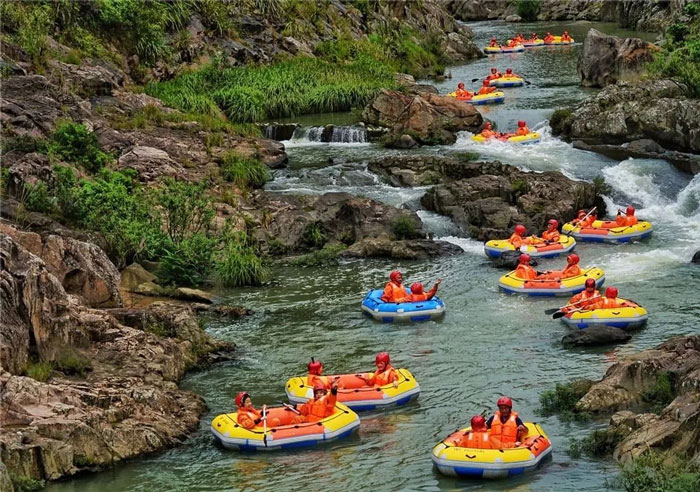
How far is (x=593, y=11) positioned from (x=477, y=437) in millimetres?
62578

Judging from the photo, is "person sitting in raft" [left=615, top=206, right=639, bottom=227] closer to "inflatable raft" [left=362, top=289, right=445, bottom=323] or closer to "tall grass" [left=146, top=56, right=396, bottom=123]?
"inflatable raft" [left=362, top=289, right=445, bottom=323]

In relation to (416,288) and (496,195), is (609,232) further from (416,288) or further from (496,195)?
(416,288)

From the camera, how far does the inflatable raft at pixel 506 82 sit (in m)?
50.3

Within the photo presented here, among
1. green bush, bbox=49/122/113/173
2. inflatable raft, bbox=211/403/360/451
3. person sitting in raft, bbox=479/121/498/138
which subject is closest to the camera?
inflatable raft, bbox=211/403/360/451

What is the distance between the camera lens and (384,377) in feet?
69.0

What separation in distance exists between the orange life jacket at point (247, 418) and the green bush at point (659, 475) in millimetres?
6211

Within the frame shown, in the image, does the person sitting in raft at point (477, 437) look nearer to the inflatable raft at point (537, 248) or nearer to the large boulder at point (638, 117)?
the inflatable raft at point (537, 248)

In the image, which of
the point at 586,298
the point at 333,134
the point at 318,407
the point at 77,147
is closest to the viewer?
the point at 318,407

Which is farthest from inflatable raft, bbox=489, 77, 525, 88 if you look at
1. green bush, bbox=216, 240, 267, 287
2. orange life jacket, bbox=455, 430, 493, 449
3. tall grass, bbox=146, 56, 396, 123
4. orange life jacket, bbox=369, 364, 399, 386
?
orange life jacket, bbox=455, 430, 493, 449

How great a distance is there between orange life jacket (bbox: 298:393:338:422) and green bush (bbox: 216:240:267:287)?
9030 mm

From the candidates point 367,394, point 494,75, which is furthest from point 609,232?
point 494,75

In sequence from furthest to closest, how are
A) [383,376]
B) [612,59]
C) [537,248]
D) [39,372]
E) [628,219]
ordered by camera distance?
[612,59]
[628,219]
[537,248]
[383,376]
[39,372]

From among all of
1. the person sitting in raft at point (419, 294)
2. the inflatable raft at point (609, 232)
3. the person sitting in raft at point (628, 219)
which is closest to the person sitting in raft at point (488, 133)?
the inflatable raft at point (609, 232)

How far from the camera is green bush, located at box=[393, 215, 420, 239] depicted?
3161 cm
